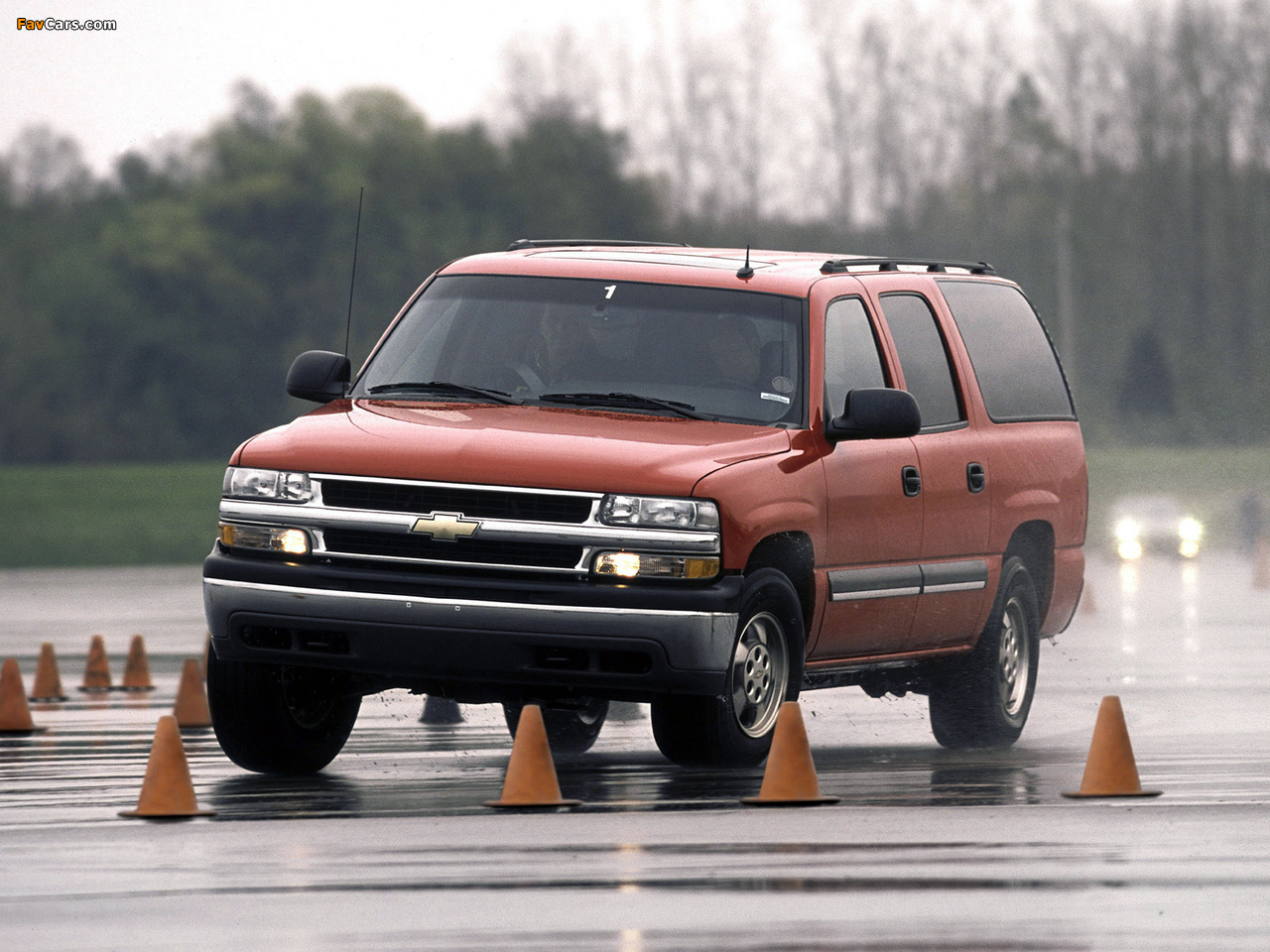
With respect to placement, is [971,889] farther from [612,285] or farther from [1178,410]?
[1178,410]

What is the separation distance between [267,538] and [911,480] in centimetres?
312

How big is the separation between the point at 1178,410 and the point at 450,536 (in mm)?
72251

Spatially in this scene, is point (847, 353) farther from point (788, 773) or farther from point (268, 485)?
point (268, 485)

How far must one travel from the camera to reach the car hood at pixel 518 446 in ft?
34.1

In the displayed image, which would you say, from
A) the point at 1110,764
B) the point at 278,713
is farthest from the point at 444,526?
the point at 1110,764

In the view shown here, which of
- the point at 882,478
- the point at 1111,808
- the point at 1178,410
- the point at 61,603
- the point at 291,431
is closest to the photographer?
the point at 1111,808

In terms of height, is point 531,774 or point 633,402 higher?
point 633,402

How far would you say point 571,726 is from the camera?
13.3m

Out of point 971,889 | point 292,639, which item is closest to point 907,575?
point 292,639

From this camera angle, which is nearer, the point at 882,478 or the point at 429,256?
the point at 882,478

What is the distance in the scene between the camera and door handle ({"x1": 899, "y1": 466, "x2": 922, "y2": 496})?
1212cm

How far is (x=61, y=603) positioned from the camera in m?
31.9

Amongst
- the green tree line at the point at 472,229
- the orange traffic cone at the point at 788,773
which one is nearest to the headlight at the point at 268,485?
the orange traffic cone at the point at 788,773

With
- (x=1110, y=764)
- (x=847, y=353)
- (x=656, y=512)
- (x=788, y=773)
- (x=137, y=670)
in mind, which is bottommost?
(x=137, y=670)
